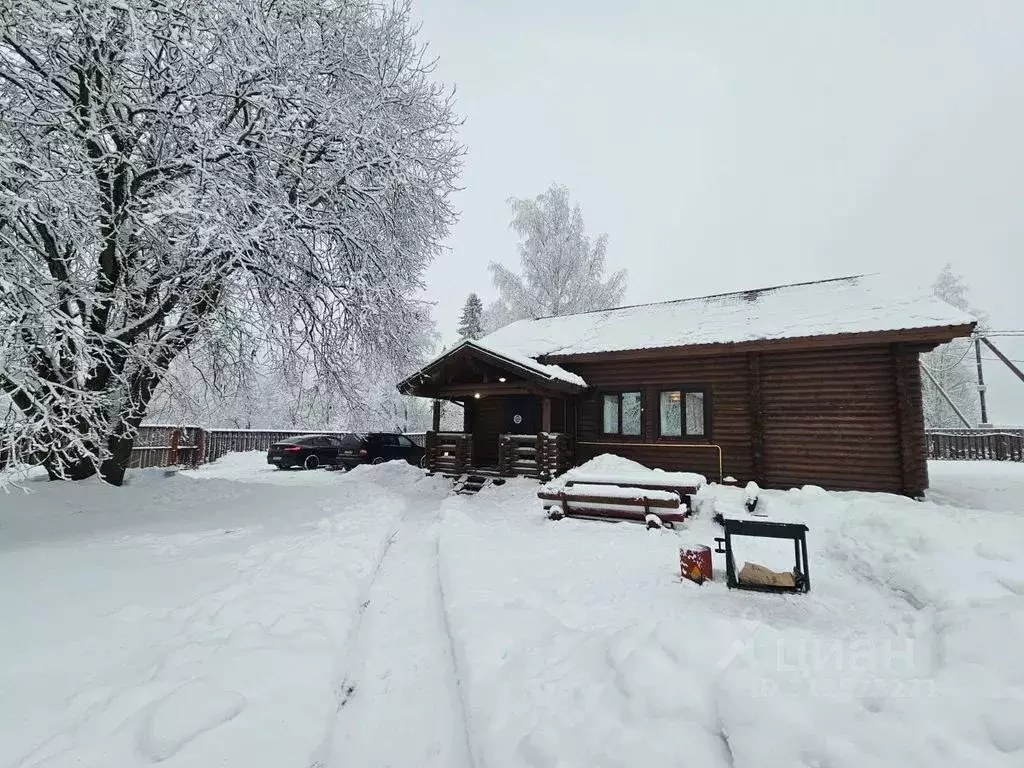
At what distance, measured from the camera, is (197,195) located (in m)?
6.51

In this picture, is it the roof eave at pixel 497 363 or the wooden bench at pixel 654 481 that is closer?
the wooden bench at pixel 654 481

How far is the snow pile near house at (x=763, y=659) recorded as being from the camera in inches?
80.9

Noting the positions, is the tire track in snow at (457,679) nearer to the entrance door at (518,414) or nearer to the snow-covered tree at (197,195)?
the snow-covered tree at (197,195)

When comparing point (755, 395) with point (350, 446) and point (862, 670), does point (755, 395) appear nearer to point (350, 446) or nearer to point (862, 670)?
point (862, 670)

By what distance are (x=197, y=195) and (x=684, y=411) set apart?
36.7 feet

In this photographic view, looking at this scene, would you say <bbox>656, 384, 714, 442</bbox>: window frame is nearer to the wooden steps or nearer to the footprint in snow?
the wooden steps

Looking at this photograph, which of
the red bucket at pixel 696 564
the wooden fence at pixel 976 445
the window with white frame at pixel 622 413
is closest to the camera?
the red bucket at pixel 696 564

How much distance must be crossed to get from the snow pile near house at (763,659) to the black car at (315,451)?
43.9ft

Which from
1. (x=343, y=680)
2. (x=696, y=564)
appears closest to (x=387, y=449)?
(x=696, y=564)

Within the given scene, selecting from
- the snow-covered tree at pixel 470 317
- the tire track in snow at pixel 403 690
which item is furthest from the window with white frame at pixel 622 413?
the snow-covered tree at pixel 470 317

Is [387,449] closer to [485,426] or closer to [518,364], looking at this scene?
[485,426]

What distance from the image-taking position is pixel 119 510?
25.7ft

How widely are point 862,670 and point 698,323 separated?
11.3 metres

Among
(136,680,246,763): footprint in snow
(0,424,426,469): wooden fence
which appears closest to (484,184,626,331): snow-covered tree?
(0,424,426,469): wooden fence
